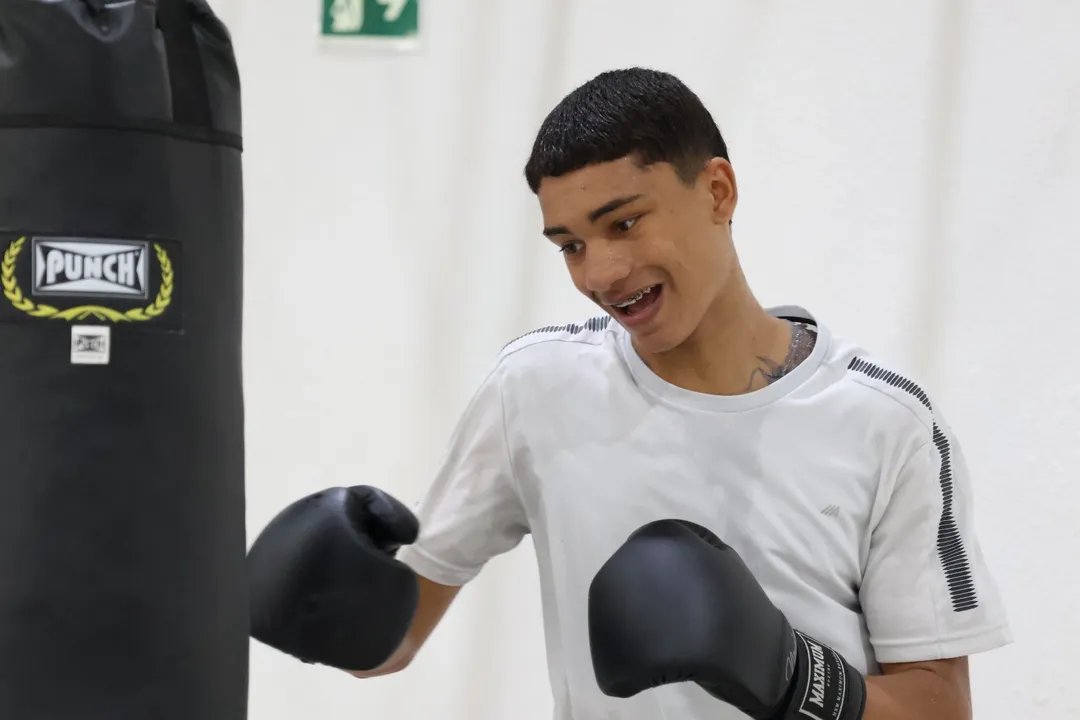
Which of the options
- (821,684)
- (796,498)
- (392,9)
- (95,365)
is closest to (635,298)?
(796,498)

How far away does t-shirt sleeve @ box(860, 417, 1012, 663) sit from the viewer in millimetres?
1142

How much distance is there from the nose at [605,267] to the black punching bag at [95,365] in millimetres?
420

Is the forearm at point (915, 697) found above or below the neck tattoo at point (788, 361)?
below

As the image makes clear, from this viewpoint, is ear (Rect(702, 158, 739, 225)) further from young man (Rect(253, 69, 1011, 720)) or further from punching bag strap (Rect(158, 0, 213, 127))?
punching bag strap (Rect(158, 0, 213, 127))

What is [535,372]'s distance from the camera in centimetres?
128

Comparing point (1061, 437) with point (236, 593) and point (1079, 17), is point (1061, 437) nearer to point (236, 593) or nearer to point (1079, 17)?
point (1079, 17)

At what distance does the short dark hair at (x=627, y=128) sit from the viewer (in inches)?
42.9

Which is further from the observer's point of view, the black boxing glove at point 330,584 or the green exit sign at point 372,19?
the green exit sign at point 372,19

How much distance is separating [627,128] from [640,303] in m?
0.18

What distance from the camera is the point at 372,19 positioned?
7.17 ft

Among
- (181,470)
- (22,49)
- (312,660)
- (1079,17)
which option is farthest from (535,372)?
(1079,17)

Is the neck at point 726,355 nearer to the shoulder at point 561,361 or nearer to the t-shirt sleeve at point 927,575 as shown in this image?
the shoulder at point 561,361

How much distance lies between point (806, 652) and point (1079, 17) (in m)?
1.30

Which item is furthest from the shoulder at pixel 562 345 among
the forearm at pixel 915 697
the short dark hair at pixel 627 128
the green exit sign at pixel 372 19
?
the green exit sign at pixel 372 19
